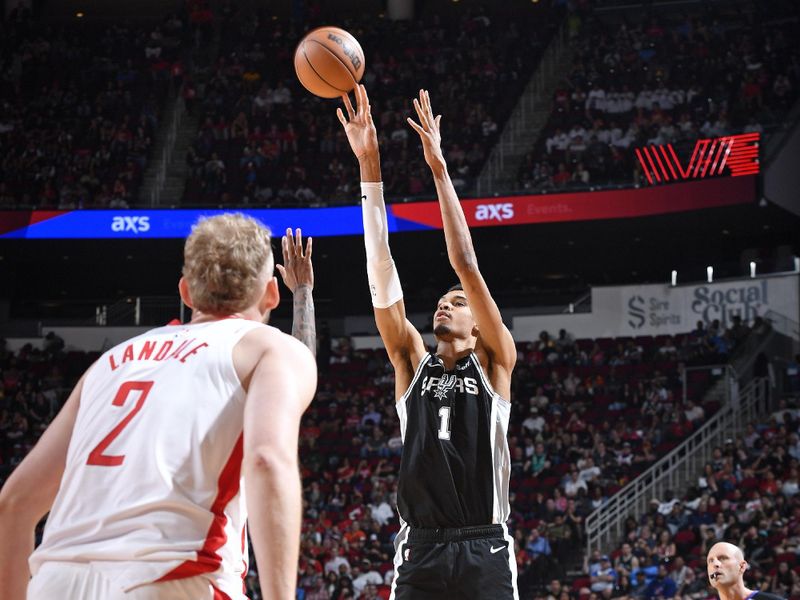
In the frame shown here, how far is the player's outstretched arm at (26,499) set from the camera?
8.63 ft

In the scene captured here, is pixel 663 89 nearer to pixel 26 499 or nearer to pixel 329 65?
pixel 329 65

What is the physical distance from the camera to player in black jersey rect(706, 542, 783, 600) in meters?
7.80

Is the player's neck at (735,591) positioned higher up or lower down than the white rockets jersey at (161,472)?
lower down

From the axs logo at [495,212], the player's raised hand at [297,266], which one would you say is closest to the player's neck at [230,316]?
the player's raised hand at [297,266]

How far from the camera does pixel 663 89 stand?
25.4 meters

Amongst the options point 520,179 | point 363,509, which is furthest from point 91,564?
point 520,179

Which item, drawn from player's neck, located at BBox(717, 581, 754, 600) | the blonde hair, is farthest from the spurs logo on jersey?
player's neck, located at BBox(717, 581, 754, 600)

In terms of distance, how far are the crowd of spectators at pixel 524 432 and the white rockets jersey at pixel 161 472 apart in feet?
46.3

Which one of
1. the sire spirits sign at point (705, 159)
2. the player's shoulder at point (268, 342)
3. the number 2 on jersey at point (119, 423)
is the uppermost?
the sire spirits sign at point (705, 159)

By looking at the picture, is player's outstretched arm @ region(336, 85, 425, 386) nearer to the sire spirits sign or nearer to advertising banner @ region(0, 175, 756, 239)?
advertising banner @ region(0, 175, 756, 239)

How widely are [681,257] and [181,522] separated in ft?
85.1

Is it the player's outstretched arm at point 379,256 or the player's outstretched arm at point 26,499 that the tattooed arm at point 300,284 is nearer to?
the player's outstretched arm at point 379,256

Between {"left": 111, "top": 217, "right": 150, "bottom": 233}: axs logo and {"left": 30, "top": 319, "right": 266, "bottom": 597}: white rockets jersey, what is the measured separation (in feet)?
71.0

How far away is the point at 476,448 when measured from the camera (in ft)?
16.6
